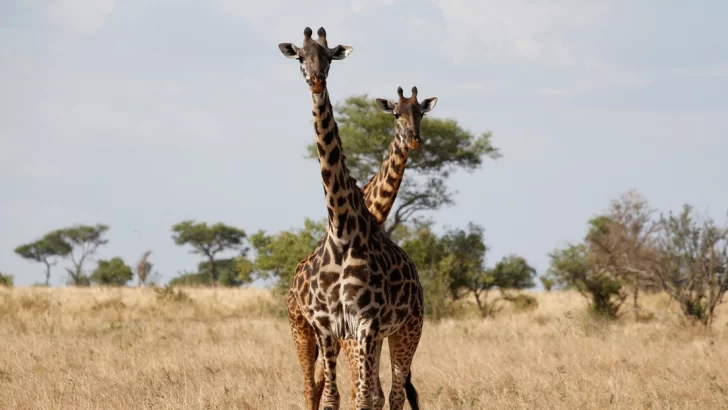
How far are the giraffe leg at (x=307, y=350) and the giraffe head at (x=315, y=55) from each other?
7.55 ft

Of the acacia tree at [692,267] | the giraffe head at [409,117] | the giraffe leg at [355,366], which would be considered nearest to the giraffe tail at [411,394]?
the giraffe leg at [355,366]

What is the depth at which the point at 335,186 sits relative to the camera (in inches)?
255

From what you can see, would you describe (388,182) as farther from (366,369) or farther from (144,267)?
(144,267)

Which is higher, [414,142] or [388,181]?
[414,142]

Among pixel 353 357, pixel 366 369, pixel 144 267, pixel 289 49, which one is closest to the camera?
pixel 289 49

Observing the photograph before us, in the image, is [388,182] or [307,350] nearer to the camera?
[307,350]

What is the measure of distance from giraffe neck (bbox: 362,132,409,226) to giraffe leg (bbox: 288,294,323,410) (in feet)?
3.44

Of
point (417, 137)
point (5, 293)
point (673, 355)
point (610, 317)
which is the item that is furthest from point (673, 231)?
point (5, 293)

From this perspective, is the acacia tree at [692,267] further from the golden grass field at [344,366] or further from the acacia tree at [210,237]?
the acacia tree at [210,237]

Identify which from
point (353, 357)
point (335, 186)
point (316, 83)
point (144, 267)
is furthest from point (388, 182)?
point (144, 267)

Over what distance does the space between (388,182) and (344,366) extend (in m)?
4.05

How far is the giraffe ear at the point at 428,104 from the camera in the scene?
762 cm

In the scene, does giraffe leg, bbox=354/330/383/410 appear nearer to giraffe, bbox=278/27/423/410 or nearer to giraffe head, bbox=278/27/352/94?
giraffe, bbox=278/27/423/410

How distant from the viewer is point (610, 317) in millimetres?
19984
